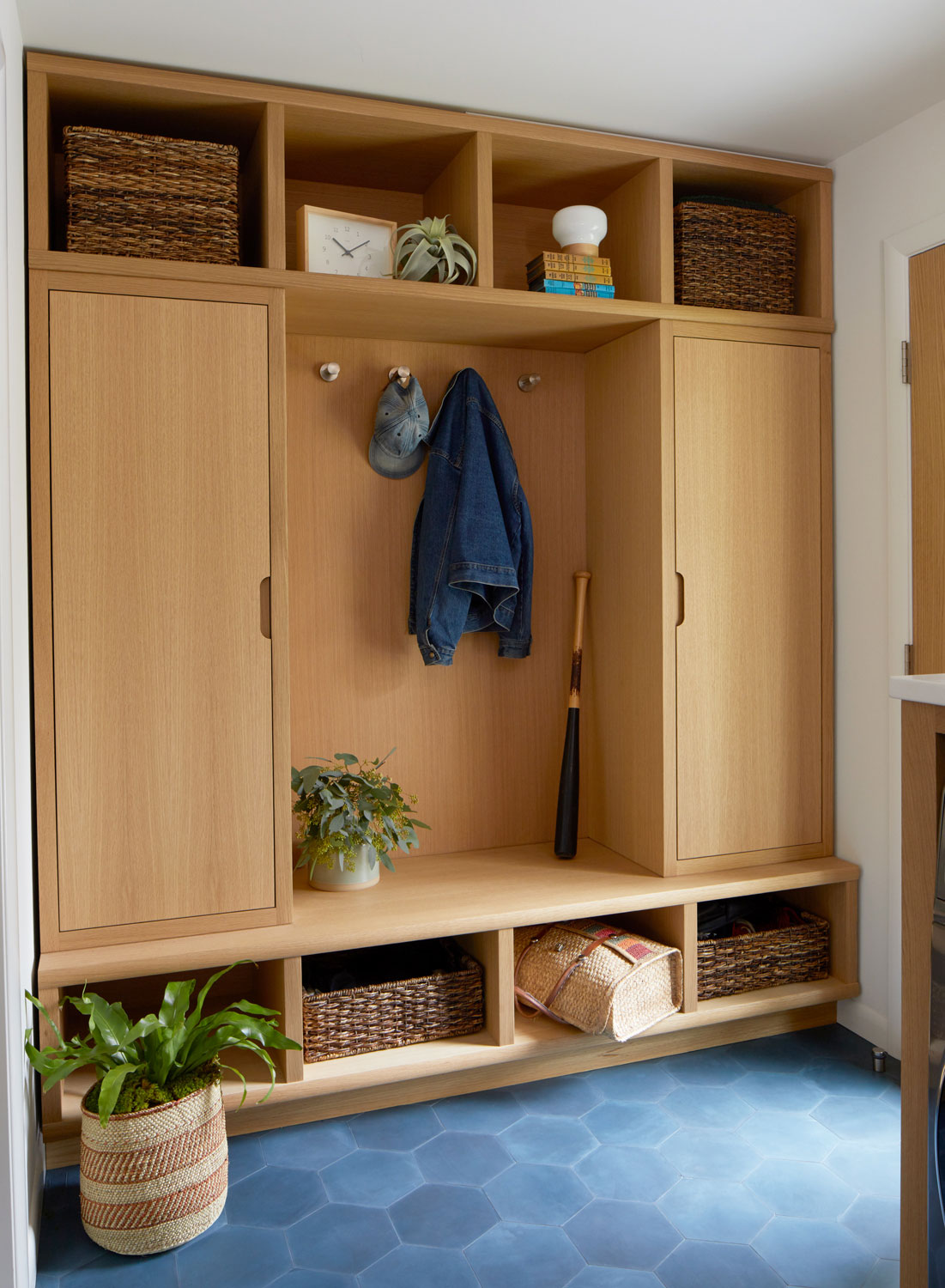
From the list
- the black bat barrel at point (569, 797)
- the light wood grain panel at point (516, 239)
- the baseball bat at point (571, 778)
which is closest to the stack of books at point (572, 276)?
the light wood grain panel at point (516, 239)

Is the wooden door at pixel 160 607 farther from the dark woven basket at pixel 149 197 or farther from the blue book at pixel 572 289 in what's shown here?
the blue book at pixel 572 289

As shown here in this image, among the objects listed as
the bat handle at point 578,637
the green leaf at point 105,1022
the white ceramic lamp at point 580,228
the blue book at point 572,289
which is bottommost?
the green leaf at point 105,1022

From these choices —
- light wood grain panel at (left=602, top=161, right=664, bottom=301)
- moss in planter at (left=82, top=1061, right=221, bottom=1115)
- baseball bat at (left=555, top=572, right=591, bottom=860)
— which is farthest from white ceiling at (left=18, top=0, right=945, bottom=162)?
moss in planter at (left=82, top=1061, right=221, bottom=1115)

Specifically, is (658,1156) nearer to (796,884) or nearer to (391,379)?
(796,884)

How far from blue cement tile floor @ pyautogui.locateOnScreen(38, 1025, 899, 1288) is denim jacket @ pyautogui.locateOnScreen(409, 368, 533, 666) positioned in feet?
3.87

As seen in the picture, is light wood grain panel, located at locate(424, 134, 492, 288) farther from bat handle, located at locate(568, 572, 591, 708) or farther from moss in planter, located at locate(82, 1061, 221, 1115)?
moss in planter, located at locate(82, 1061, 221, 1115)

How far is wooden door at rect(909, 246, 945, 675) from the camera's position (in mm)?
2420

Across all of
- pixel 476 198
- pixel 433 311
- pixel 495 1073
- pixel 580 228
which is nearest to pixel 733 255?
pixel 580 228

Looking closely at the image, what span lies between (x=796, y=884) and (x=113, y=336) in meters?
2.19

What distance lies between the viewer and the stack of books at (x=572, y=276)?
2.52 m

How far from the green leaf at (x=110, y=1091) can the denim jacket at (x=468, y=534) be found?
4.15ft

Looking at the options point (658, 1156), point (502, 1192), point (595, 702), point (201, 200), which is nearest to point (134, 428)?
point (201, 200)

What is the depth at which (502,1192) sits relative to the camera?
2.04 meters

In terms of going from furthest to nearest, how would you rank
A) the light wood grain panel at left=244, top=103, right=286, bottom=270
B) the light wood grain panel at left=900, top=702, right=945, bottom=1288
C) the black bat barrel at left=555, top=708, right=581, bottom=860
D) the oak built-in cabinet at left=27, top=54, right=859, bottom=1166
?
the black bat barrel at left=555, top=708, right=581, bottom=860 < the light wood grain panel at left=244, top=103, right=286, bottom=270 < the oak built-in cabinet at left=27, top=54, right=859, bottom=1166 < the light wood grain panel at left=900, top=702, right=945, bottom=1288
